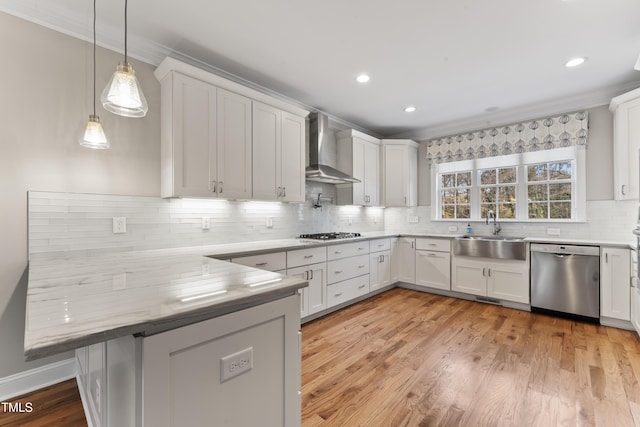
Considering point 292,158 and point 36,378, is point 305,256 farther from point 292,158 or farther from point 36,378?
point 36,378

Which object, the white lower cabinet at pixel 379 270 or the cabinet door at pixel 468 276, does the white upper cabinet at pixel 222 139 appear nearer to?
the white lower cabinet at pixel 379 270

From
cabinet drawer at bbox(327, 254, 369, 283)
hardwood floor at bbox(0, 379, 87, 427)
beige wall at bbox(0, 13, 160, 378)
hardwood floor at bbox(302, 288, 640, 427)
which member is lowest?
hardwood floor at bbox(0, 379, 87, 427)

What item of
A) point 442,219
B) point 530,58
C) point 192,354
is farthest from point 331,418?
point 442,219

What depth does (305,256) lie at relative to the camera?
122 inches

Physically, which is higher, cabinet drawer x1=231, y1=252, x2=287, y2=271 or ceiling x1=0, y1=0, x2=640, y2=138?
ceiling x1=0, y1=0, x2=640, y2=138

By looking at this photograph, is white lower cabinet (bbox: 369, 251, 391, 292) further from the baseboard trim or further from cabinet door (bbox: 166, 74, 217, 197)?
the baseboard trim

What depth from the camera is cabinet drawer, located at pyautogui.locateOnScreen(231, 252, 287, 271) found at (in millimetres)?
2613

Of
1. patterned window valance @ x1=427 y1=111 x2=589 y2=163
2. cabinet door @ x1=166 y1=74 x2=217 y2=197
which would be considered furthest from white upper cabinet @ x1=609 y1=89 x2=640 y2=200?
cabinet door @ x1=166 y1=74 x2=217 y2=197

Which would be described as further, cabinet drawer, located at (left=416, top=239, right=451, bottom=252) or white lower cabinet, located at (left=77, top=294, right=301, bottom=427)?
cabinet drawer, located at (left=416, top=239, right=451, bottom=252)

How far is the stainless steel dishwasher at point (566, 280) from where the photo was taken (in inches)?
123

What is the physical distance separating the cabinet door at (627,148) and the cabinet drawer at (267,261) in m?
3.62

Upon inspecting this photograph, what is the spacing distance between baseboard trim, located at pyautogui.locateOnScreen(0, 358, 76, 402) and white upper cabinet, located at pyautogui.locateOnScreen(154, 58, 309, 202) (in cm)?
145

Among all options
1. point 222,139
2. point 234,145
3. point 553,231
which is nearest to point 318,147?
point 234,145

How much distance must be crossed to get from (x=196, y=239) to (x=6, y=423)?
162 cm
